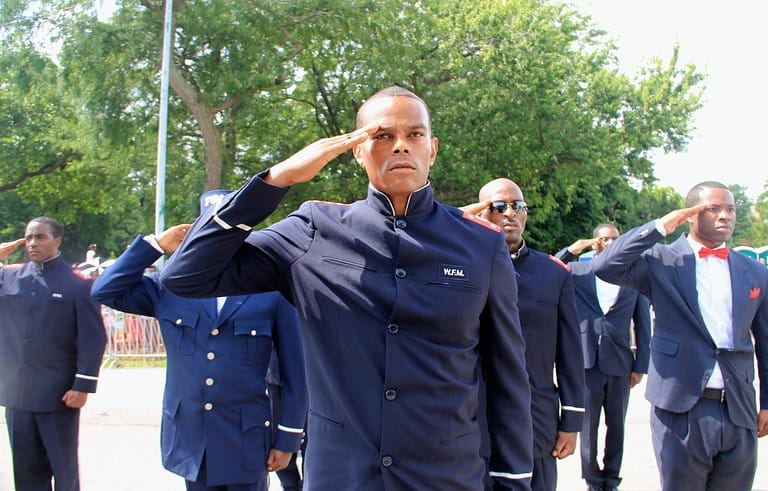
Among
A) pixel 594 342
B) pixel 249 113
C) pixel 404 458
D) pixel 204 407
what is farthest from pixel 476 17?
pixel 404 458

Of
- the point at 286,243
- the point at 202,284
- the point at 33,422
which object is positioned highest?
the point at 286,243

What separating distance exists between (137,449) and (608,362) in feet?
16.0

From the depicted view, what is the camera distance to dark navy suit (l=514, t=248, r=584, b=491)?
3.91m

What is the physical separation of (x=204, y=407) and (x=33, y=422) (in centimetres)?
219

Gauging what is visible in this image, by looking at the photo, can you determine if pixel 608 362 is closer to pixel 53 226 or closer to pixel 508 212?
pixel 508 212

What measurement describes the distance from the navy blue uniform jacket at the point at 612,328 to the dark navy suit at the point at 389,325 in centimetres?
458

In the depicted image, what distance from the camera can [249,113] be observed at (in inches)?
750

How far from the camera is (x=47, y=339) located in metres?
5.18

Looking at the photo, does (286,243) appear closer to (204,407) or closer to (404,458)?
(404,458)

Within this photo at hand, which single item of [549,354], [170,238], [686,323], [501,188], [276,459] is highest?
[501,188]

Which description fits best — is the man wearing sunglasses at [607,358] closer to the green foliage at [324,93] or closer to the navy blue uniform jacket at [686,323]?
the navy blue uniform jacket at [686,323]

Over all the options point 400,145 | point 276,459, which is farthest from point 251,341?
point 400,145

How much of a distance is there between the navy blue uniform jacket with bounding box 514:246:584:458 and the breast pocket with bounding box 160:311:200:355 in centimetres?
179

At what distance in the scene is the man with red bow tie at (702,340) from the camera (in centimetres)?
420
